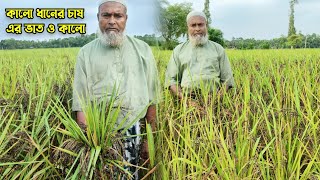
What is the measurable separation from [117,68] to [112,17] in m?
0.18

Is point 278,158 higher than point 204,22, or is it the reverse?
point 204,22

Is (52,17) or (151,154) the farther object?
(52,17)

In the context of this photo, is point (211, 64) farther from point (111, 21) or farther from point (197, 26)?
point (111, 21)

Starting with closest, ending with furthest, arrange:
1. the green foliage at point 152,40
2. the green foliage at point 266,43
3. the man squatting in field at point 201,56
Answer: the green foliage at point 152,40 < the man squatting in field at point 201,56 < the green foliage at point 266,43

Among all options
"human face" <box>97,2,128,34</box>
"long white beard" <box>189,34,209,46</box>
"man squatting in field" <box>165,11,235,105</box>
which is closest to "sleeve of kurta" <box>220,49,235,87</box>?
"man squatting in field" <box>165,11,235,105</box>

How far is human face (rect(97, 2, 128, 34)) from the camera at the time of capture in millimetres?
1416

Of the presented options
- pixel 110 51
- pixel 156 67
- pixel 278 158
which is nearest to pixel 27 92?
pixel 110 51

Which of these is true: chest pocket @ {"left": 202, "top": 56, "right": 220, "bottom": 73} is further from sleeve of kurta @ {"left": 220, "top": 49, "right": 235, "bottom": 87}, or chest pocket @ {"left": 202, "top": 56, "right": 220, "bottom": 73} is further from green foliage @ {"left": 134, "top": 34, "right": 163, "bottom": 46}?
green foliage @ {"left": 134, "top": 34, "right": 163, "bottom": 46}

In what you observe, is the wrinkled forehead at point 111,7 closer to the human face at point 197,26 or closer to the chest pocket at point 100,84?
the chest pocket at point 100,84

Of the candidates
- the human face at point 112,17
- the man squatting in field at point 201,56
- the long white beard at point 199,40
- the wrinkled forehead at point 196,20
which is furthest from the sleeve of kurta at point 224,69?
the human face at point 112,17

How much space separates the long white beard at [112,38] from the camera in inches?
56.1

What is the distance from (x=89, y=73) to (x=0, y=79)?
104 centimetres

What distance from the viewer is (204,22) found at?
2602mm

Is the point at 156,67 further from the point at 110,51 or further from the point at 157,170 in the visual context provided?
the point at 157,170
